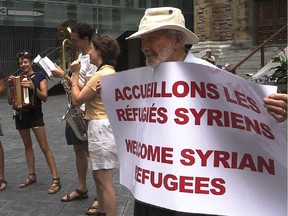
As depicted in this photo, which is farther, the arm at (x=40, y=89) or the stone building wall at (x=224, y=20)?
the stone building wall at (x=224, y=20)

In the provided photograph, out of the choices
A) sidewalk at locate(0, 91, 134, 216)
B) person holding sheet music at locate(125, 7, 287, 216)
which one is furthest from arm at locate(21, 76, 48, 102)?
person holding sheet music at locate(125, 7, 287, 216)

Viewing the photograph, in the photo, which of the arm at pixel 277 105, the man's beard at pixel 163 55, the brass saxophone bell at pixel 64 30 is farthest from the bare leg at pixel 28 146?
the arm at pixel 277 105

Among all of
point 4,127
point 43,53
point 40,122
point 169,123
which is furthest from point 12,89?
point 43,53

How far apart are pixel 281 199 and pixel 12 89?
416cm

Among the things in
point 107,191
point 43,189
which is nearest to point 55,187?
point 43,189

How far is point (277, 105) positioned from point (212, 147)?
1.32 ft

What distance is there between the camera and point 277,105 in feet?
6.97

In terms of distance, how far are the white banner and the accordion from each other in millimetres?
3422

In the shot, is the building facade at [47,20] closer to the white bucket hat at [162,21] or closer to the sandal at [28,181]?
the sandal at [28,181]

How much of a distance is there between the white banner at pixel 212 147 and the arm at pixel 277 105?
0.05 metres

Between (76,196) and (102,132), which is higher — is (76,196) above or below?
below

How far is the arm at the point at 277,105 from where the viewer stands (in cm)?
211

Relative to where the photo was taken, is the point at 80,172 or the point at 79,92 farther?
the point at 80,172

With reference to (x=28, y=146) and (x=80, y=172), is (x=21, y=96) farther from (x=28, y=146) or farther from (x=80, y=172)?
(x=80, y=172)
